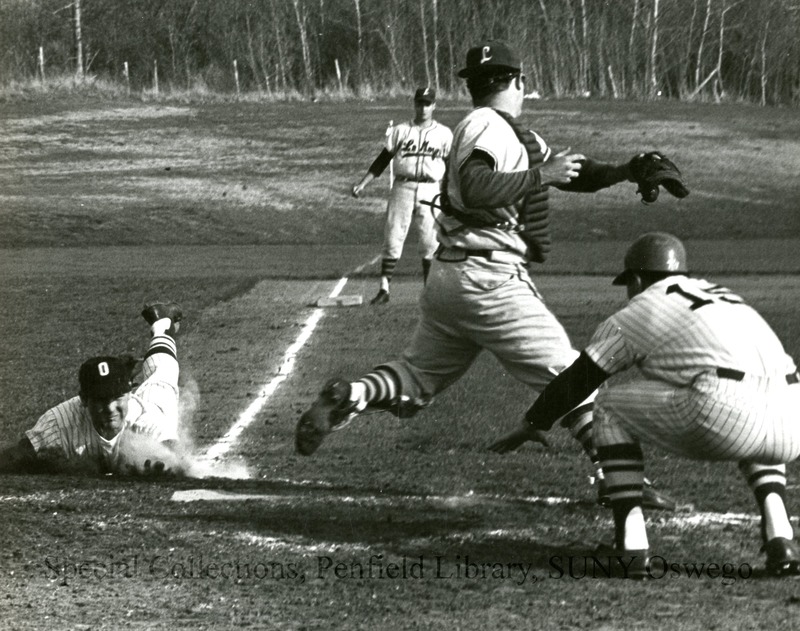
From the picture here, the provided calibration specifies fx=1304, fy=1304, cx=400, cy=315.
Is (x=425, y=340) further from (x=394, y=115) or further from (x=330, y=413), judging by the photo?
(x=394, y=115)

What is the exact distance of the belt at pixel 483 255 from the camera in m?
5.80

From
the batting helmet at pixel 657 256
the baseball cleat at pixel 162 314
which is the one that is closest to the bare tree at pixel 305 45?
the baseball cleat at pixel 162 314

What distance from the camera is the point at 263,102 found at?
122 feet

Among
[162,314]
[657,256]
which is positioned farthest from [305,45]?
[657,256]

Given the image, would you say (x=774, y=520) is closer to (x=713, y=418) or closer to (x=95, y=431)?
(x=713, y=418)

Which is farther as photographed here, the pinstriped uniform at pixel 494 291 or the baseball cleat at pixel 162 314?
the baseball cleat at pixel 162 314

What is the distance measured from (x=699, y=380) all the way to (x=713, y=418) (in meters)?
0.15

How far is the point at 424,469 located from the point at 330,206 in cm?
2034

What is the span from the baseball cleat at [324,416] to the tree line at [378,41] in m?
28.9

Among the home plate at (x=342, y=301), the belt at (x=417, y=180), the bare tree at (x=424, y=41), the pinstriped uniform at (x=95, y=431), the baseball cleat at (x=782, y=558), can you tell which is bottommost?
the home plate at (x=342, y=301)

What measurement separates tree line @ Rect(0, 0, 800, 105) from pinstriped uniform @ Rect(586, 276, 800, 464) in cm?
2973

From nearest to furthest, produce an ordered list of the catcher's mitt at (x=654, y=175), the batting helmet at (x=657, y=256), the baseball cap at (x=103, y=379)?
the batting helmet at (x=657, y=256) < the catcher's mitt at (x=654, y=175) < the baseball cap at (x=103, y=379)

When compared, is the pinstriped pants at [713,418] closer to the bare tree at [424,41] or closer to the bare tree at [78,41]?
the bare tree at [424,41]

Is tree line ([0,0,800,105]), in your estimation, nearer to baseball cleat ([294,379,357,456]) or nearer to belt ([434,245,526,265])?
belt ([434,245,526,265])
